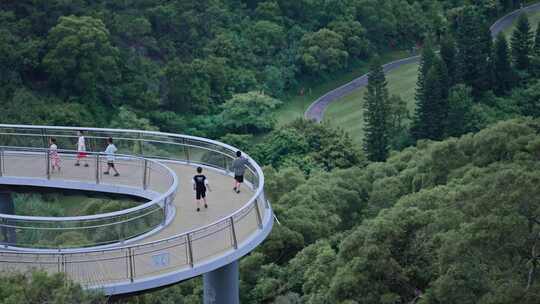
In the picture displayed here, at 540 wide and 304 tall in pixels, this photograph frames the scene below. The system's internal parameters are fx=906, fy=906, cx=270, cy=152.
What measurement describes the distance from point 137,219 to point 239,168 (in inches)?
141

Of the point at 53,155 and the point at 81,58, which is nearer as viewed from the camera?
the point at 53,155

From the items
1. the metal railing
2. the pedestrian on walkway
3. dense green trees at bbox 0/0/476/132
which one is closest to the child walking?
the metal railing

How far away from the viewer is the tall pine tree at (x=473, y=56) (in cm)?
6162

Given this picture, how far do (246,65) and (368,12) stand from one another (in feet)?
46.2

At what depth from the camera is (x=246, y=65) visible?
224 ft

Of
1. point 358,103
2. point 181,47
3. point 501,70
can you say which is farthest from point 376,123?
point 181,47

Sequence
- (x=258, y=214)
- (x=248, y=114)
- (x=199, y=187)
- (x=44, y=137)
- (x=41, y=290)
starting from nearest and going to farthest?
1. (x=41, y=290)
2. (x=258, y=214)
3. (x=199, y=187)
4. (x=44, y=137)
5. (x=248, y=114)

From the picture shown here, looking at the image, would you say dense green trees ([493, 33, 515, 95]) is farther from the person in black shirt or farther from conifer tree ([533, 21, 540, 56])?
the person in black shirt

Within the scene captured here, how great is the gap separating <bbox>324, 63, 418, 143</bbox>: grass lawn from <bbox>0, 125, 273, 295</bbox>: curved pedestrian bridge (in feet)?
120

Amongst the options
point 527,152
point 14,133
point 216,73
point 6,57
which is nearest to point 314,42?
point 216,73

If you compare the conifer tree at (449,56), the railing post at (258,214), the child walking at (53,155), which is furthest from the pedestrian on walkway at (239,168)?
the conifer tree at (449,56)

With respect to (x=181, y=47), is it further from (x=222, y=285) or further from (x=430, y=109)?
(x=222, y=285)

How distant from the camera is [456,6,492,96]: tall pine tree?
6162 centimetres

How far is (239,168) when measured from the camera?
858 inches
